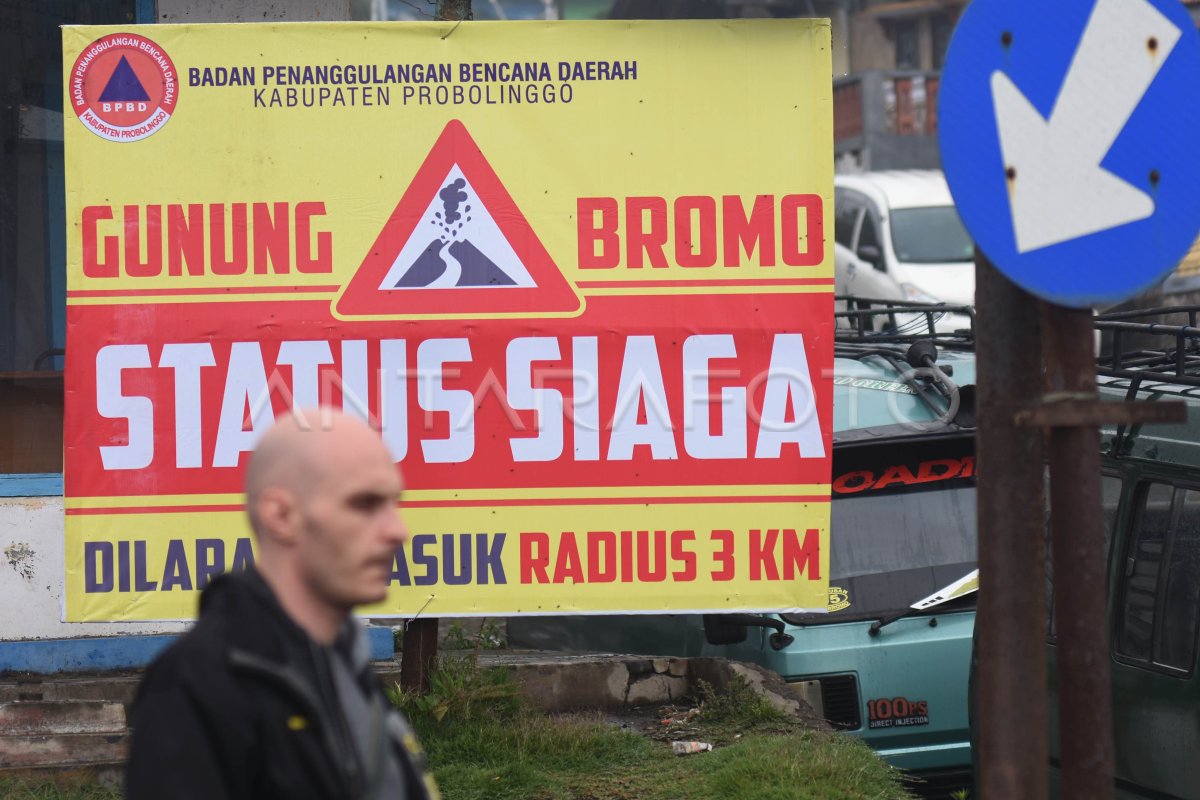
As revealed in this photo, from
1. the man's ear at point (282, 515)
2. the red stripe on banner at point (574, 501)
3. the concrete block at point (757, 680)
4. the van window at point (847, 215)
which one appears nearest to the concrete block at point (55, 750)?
the red stripe on banner at point (574, 501)

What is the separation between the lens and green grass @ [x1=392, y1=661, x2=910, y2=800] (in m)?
5.64

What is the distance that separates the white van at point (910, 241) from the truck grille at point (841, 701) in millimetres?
10328

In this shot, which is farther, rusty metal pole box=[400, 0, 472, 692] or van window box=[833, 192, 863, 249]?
van window box=[833, 192, 863, 249]

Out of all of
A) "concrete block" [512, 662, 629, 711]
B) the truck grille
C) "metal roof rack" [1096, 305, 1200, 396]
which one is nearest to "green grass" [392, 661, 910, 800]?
"concrete block" [512, 662, 629, 711]

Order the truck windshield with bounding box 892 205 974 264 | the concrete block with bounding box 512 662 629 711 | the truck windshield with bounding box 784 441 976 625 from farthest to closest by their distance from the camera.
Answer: the truck windshield with bounding box 892 205 974 264
the truck windshield with bounding box 784 441 976 625
the concrete block with bounding box 512 662 629 711

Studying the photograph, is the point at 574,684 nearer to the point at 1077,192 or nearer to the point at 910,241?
the point at 1077,192

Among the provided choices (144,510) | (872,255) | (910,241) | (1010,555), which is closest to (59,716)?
(144,510)

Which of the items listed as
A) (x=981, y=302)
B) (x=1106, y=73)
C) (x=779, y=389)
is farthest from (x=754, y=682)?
(x=1106, y=73)

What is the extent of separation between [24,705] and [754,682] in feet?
10.5

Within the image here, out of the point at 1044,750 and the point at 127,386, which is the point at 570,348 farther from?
the point at 1044,750

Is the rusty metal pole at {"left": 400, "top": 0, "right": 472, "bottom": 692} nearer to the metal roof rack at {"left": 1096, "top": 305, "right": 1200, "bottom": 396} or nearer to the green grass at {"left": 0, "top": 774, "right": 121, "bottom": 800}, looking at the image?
the green grass at {"left": 0, "top": 774, "right": 121, "bottom": 800}

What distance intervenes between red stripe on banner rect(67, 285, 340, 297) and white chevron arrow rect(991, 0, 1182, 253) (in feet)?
10.6

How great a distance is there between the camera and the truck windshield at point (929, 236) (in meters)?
17.7

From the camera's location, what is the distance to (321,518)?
220 cm
